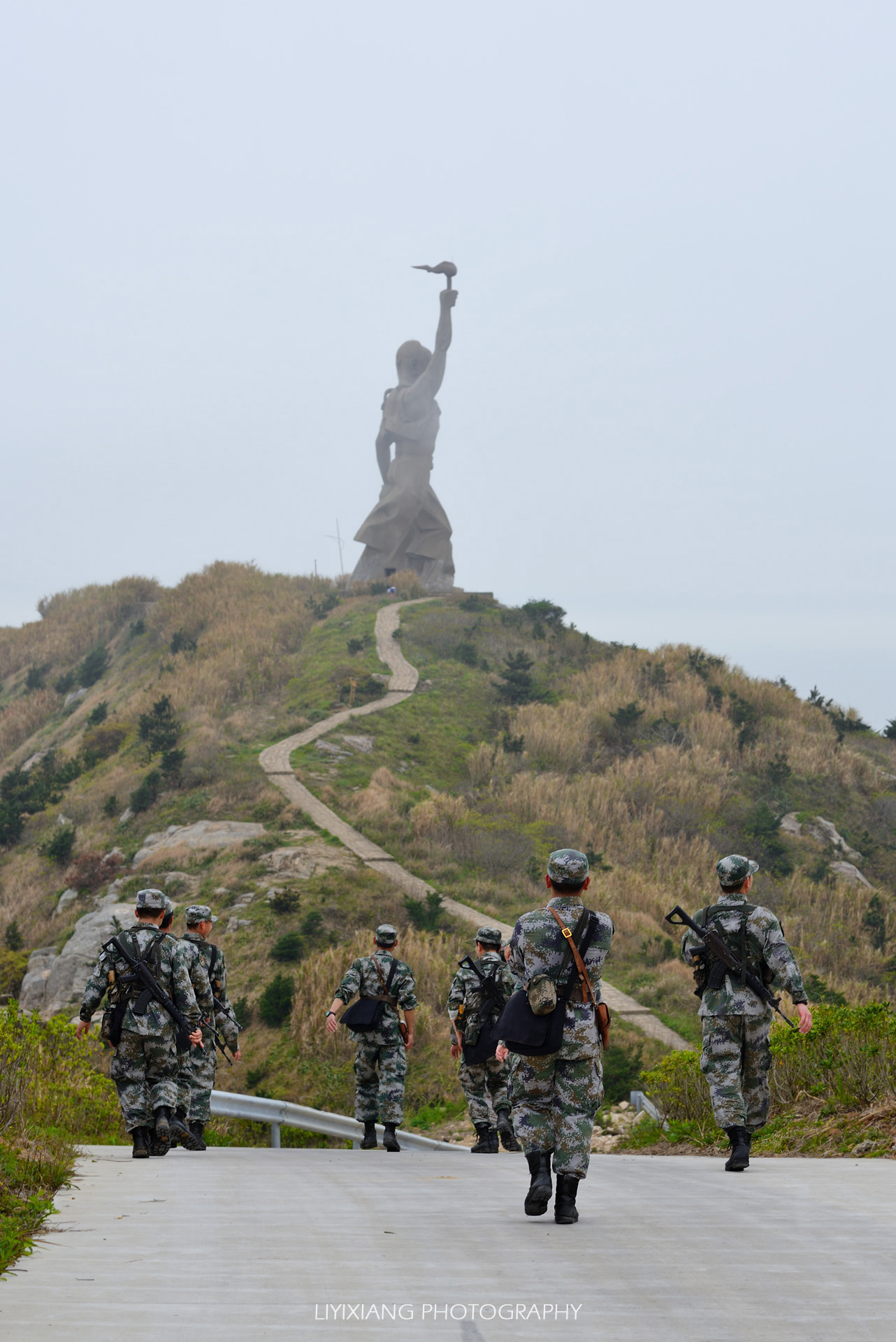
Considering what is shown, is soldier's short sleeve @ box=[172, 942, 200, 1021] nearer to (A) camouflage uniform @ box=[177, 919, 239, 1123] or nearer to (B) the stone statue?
(A) camouflage uniform @ box=[177, 919, 239, 1123]

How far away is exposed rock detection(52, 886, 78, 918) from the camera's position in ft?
83.4

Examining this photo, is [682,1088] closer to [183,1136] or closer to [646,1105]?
[646,1105]

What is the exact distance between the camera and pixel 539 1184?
5.45 m

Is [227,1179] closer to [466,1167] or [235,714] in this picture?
[466,1167]

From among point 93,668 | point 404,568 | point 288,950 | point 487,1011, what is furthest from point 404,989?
point 404,568

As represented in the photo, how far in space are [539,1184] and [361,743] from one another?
1106 inches

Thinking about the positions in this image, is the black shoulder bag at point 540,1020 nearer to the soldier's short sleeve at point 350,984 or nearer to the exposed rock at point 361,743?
the soldier's short sleeve at point 350,984

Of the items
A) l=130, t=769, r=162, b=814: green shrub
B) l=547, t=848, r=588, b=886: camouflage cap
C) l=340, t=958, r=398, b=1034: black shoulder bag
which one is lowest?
l=340, t=958, r=398, b=1034: black shoulder bag

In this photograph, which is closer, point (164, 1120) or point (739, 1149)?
point (739, 1149)

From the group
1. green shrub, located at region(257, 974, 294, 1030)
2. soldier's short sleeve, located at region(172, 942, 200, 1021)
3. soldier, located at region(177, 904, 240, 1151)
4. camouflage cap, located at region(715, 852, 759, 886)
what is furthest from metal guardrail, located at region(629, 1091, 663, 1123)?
green shrub, located at region(257, 974, 294, 1030)

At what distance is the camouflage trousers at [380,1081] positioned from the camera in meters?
10.6

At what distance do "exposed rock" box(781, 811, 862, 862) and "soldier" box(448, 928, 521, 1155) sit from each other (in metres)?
20.8

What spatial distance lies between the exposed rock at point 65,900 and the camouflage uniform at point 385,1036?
16.3 metres

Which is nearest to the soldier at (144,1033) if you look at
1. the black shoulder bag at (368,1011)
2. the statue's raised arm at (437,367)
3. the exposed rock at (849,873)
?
the black shoulder bag at (368,1011)
